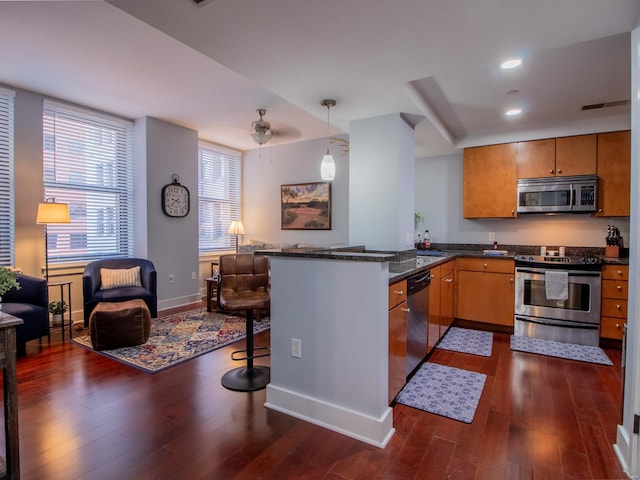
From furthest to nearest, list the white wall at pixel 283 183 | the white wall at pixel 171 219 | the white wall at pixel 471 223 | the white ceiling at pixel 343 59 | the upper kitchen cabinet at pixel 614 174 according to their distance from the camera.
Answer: the white wall at pixel 283 183 < the white wall at pixel 171 219 < the white wall at pixel 471 223 < the upper kitchen cabinet at pixel 614 174 < the white ceiling at pixel 343 59

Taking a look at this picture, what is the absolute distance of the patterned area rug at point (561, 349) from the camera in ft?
10.5

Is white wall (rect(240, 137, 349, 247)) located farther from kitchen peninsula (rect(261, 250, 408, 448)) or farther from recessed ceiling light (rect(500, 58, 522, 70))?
kitchen peninsula (rect(261, 250, 408, 448))

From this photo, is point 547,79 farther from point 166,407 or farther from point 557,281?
point 166,407

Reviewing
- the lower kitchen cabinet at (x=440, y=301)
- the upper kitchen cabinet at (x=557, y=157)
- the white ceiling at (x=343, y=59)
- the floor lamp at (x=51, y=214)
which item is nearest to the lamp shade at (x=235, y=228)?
the white ceiling at (x=343, y=59)

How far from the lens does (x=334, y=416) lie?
2.06m

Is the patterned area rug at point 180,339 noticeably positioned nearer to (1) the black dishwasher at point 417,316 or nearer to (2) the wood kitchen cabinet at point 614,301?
(1) the black dishwasher at point 417,316

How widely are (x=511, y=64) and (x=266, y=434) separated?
3.01 metres

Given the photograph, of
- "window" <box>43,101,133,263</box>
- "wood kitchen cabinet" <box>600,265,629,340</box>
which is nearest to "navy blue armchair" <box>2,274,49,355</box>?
"window" <box>43,101,133,263</box>

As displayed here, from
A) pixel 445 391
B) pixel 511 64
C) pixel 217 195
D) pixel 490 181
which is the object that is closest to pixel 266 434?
pixel 445 391

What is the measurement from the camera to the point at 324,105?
2.89 metres

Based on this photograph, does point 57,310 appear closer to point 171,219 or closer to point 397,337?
point 171,219

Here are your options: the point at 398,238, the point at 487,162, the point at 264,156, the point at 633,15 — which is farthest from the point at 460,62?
the point at 264,156

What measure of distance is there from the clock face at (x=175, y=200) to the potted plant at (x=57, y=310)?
1.77 metres

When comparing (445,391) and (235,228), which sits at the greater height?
(235,228)
